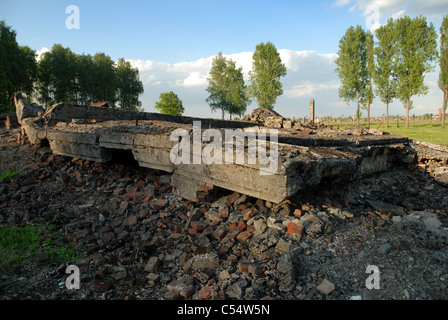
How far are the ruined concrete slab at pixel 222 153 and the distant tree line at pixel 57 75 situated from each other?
20.8m

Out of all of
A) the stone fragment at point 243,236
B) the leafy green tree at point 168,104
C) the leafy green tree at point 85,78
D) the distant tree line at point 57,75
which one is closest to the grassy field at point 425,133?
the stone fragment at point 243,236

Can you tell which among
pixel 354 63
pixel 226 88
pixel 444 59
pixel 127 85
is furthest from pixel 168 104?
pixel 444 59

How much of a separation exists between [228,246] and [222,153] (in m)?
1.31

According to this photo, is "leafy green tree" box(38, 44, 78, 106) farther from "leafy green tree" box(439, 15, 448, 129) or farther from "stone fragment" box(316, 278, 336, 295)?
"leafy green tree" box(439, 15, 448, 129)

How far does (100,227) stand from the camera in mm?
4270

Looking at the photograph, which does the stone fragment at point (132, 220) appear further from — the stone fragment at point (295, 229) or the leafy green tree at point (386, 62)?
the leafy green tree at point (386, 62)

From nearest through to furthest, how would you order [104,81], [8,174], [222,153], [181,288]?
[181,288] < [222,153] < [8,174] < [104,81]

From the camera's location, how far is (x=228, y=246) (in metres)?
3.35

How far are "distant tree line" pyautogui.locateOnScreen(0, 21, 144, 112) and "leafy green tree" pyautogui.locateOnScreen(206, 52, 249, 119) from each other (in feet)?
45.9

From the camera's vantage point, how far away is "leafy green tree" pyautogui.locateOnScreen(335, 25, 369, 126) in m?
31.4

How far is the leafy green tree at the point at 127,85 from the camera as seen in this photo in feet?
135

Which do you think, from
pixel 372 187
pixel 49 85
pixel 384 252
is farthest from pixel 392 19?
pixel 49 85

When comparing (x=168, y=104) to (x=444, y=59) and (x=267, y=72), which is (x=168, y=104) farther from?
(x=444, y=59)

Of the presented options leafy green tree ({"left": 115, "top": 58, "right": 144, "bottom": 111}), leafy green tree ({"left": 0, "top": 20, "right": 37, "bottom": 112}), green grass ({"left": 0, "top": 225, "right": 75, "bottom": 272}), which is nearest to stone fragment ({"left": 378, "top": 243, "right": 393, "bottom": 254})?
green grass ({"left": 0, "top": 225, "right": 75, "bottom": 272})
